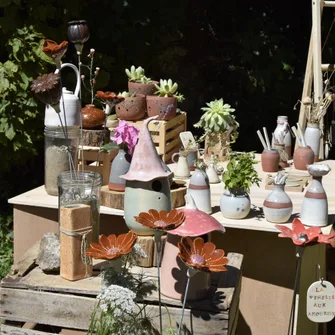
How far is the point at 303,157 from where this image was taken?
3572 mm

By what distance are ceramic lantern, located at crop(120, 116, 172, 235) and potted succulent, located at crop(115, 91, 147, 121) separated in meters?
1.00

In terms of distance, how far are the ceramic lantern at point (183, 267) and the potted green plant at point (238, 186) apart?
1.71 feet

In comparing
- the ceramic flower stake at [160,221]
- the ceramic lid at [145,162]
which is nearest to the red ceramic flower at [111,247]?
the ceramic flower stake at [160,221]

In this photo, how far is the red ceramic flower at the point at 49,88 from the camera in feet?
7.70

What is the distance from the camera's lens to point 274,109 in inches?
205

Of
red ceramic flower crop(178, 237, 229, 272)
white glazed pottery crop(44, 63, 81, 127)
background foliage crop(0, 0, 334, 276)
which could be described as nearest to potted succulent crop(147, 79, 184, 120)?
white glazed pottery crop(44, 63, 81, 127)

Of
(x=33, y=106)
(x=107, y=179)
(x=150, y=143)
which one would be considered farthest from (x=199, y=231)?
(x=33, y=106)

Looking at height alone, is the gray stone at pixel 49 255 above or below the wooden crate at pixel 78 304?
above

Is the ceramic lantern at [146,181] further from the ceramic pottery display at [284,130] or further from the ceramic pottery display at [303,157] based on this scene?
the ceramic pottery display at [284,130]

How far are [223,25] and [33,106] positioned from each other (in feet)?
5.77

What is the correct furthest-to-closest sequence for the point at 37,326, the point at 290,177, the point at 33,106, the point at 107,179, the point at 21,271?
the point at 33,106 → the point at 290,177 → the point at 107,179 → the point at 37,326 → the point at 21,271

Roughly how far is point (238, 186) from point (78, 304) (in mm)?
831

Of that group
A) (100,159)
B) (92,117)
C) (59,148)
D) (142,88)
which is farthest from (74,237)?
(142,88)

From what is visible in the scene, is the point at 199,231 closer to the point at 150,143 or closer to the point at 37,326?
the point at 150,143
